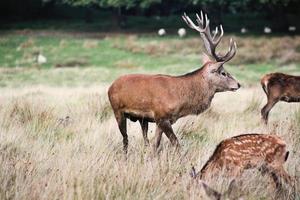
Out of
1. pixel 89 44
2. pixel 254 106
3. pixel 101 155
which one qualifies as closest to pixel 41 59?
pixel 89 44

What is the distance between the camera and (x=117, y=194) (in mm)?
4867

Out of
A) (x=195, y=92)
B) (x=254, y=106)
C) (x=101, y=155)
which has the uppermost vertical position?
(x=195, y=92)

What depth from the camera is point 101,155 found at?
5.79 metres

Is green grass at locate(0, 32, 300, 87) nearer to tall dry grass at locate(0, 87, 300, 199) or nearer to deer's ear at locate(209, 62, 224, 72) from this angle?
tall dry grass at locate(0, 87, 300, 199)

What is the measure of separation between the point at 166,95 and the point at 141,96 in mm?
279

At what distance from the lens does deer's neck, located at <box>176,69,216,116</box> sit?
7264 millimetres

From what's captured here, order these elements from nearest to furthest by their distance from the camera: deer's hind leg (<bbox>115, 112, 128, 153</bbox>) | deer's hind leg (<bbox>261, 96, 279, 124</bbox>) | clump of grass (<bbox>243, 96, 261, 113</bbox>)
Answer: deer's hind leg (<bbox>115, 112, 128, 153</bbox>), deer's hind leg (<bbox>261, 96, 279, 124</bbox>), clump of grass (<bbox>243, 96, 261, 113</bbox>)

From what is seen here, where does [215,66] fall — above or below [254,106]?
above

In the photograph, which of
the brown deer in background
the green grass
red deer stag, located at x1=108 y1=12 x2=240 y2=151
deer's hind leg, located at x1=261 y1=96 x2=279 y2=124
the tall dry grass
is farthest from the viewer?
the green grass

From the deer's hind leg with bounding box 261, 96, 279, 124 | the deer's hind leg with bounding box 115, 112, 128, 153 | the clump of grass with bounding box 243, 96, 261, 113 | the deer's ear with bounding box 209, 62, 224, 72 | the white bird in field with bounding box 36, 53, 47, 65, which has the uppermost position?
Result: the deer's ear with bounding box 209, 62, 224, 72

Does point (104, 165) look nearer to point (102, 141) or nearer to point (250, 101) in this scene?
point (102, 141)

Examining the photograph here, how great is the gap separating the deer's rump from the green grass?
10558mm

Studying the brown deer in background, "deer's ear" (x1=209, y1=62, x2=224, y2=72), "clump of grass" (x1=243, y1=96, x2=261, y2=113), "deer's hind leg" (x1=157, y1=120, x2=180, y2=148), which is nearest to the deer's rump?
"deer's hind leg" (x1=157, y1=120, x2=180, y2=148)

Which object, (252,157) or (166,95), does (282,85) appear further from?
(252,157)
